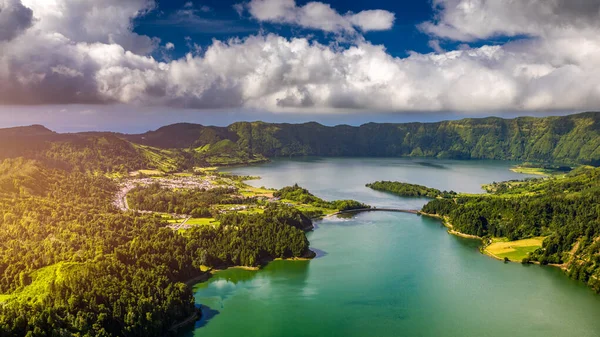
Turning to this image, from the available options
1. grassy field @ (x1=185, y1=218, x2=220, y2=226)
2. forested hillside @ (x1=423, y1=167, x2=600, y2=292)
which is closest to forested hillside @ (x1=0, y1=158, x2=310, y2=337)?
grassy field @ (x1=185, y1=218, x2=220, y2=226)

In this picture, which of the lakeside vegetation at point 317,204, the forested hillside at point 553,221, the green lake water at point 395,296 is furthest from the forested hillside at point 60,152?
the forested hillside at point 553,221

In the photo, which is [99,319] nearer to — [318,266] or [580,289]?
[318,266]

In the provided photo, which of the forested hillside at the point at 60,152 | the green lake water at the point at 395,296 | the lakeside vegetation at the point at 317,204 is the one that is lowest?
the green lake water at the point at 395,296

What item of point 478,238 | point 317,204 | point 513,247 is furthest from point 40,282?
point 478,238

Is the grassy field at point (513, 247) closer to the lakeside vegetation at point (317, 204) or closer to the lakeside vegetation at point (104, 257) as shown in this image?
the lakeside vegetation at point (104, 257)

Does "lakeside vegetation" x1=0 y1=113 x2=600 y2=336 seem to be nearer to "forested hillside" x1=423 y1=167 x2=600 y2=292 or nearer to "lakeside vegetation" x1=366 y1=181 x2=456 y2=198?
"forested hillside" x1=423 y1=167 x2=600 y2=292

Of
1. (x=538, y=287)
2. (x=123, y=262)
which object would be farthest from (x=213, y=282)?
(x=538, y=287)
